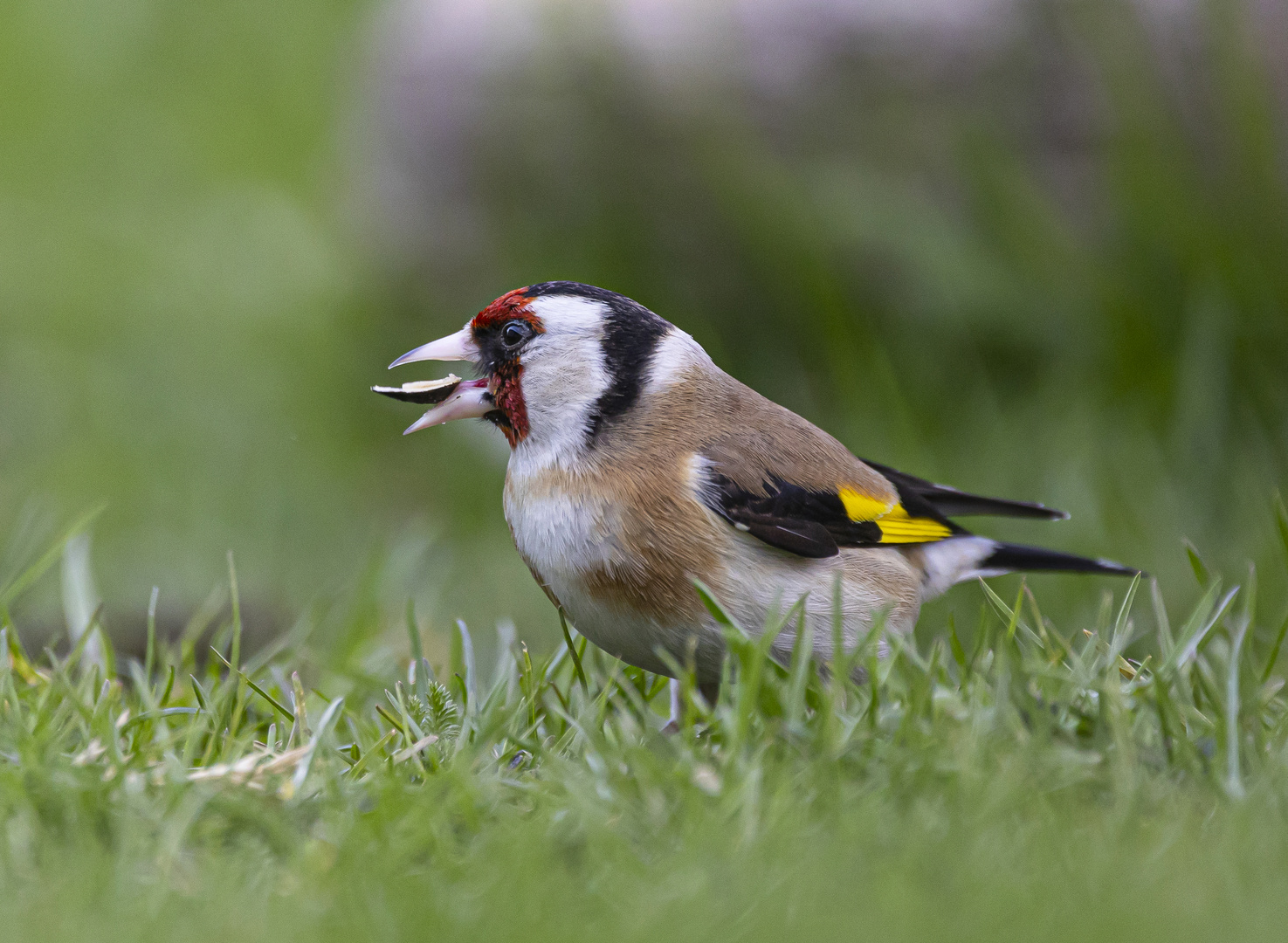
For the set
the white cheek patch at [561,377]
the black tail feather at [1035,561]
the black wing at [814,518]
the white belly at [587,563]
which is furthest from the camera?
the black tail feather at [1035,561]

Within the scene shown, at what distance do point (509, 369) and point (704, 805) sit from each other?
1.48 m

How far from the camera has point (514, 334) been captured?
3.89 meters

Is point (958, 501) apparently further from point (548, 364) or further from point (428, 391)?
point (428, 391)

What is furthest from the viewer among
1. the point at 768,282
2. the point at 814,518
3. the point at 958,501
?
the point at 768,282

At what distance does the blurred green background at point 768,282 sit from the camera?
627 cm

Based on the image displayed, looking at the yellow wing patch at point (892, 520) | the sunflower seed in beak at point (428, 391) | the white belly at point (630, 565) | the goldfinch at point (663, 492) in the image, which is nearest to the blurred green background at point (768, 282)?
the sunflower seed in beak at point (428, 391)

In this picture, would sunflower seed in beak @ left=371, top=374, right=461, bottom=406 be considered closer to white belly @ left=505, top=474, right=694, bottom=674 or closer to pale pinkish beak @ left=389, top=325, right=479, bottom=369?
pale pinkish beak @ left=389, top=325, right=479, bottom=369

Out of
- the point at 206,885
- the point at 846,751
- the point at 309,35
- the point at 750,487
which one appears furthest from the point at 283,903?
the point at 309,35

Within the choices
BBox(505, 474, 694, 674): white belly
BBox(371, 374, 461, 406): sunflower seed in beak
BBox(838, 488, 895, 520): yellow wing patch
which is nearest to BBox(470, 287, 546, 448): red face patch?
BBox(371, 374, 461, 406): sunflower seed in beak

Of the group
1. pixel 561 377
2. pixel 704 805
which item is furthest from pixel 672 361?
pixel 704 805

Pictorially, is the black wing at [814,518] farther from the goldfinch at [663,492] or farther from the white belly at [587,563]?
the white belly at [587,563]

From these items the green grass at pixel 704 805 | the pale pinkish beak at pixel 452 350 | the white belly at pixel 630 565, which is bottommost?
the green grass at pixel 704 805

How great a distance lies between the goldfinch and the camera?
3.49m

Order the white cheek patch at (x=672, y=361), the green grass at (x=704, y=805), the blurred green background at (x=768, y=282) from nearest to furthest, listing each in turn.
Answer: the green grass at (x=704, y=805), the white cheek patch at (x=672, y=361), the blurred green background at (x=768, y=282)
